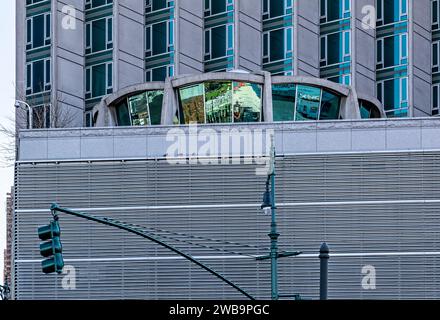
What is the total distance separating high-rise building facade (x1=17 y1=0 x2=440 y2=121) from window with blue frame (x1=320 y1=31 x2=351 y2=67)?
74 millimetres

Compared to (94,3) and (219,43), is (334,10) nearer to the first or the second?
(219,43)

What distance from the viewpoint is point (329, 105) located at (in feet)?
201

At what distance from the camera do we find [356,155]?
53875 mm

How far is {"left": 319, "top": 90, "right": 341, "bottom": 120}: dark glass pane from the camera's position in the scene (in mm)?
60656

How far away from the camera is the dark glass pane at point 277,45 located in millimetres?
89500

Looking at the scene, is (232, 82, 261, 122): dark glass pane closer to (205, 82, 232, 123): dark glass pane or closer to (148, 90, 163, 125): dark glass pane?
(205, 82, 232, 123): dark glass pane

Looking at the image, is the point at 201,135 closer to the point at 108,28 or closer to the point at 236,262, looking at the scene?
the point at 236,262

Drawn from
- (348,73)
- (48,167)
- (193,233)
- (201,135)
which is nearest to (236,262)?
(193,233)

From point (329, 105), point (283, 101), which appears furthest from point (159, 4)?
point (283, 101)

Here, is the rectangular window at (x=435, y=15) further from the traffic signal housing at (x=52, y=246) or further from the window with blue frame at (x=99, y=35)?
the traffic signal housing at (x=52, y=246)

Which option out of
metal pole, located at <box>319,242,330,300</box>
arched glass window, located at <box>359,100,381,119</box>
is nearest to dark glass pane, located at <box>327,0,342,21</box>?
arched glass window, located at <box>359,100,381,119</box>

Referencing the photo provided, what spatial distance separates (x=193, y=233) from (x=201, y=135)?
4540 millimetres

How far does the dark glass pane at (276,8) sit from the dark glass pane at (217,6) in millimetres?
3584

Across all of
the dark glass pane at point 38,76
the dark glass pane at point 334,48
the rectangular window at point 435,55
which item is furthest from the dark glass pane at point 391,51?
the dark glass pane at point 38,76
